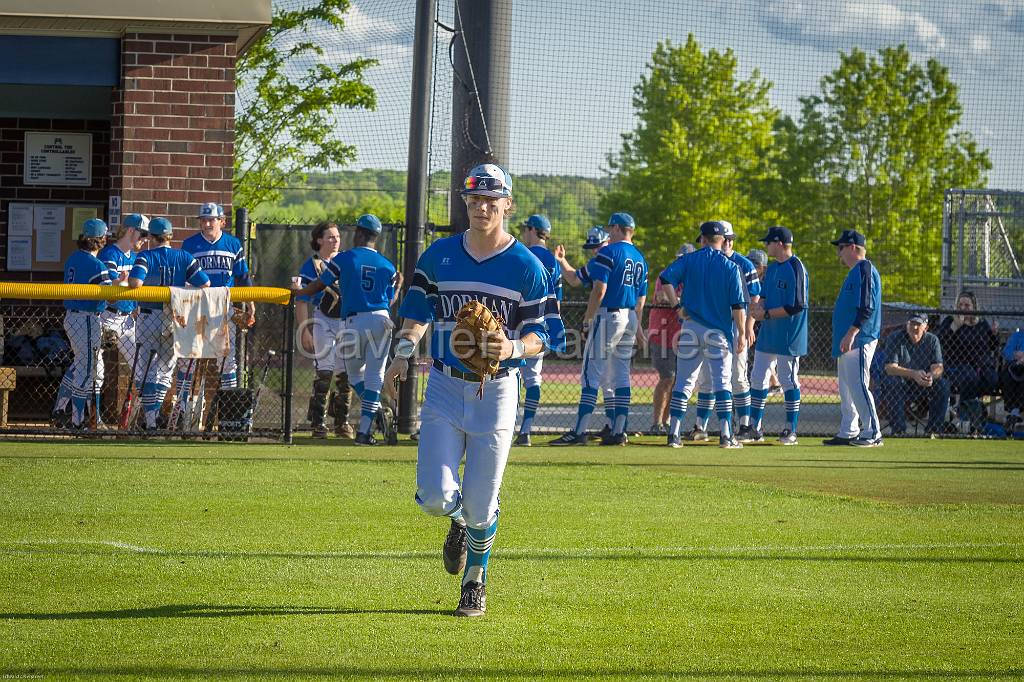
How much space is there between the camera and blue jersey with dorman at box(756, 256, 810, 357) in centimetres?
1424

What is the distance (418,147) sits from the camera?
14.0 metres

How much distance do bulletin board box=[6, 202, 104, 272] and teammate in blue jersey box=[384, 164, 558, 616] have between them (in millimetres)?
10356

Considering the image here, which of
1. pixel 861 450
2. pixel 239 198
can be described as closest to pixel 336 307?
pixel 861 450

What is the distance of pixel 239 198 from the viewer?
29953 millimetres

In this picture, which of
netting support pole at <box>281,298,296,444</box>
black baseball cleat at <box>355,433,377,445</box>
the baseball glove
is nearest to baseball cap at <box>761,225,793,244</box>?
black baseball cleat at <box>355,433,377,445</box>

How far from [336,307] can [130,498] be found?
5001 mm

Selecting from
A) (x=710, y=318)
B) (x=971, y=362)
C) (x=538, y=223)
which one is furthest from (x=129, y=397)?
(x=971, y=362)

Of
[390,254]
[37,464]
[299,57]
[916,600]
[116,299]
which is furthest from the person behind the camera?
[299,57]

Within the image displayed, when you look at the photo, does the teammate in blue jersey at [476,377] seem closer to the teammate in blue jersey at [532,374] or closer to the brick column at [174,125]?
the teammate in blue jersey at [532,374]

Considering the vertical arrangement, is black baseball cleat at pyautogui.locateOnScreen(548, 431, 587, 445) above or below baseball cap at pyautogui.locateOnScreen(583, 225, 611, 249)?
below

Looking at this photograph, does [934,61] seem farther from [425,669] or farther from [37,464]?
[425,669]

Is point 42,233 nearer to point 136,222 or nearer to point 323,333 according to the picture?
point 136,222

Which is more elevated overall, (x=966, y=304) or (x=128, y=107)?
(x=128, y=107)

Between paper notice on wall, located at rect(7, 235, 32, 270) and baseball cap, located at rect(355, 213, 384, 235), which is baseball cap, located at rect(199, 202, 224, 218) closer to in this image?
baseball cap, located at rect(355, 213, 384, 235)
